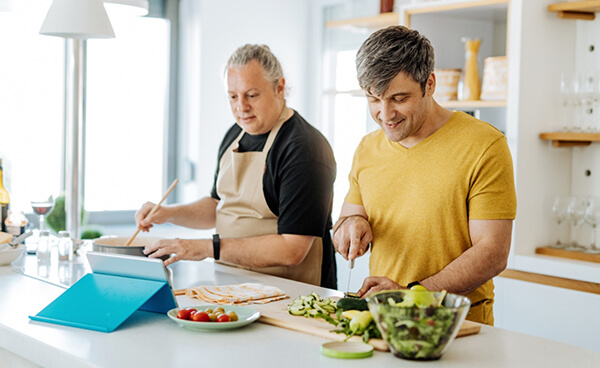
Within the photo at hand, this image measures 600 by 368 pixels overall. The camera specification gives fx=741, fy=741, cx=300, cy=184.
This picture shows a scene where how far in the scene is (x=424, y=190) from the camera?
2.03m

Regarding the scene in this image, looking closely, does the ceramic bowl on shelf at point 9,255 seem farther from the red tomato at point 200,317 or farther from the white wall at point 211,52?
the white wall at point 211,52

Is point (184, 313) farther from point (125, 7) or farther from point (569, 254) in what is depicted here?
point (569, 254)

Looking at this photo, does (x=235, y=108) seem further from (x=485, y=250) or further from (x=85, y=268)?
(x=485, y=250)

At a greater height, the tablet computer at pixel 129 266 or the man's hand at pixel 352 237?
the man's hand at pixel 352 237

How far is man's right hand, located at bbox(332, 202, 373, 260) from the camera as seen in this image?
6.42 feet

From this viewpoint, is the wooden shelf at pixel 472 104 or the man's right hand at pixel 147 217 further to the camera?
the wooden shelf at pixel 472 104

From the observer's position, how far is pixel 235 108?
8.45 feet

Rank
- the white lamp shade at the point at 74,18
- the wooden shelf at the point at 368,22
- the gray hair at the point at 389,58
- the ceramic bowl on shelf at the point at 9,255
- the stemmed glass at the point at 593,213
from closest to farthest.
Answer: the gray hair at the point at 389,58, the ceramic bowl on shelf at the point at 9,255, the white lamp shade at the point at 74,18, the stemmed glass at the point at 593,213, the wooden shelf at the point at 368,22

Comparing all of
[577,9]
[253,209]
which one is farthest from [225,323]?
[577,9]

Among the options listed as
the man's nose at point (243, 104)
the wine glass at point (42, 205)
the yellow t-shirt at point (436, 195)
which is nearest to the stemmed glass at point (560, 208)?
the yellow t-shirt at point (436, 195)

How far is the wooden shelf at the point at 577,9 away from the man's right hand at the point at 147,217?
6.03ft

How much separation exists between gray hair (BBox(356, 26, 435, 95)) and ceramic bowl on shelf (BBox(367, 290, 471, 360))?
2.14 ft

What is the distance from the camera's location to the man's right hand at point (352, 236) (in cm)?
196

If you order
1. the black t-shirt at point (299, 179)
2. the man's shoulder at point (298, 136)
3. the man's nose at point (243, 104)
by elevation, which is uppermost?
the man's nose at point (243, 104)
